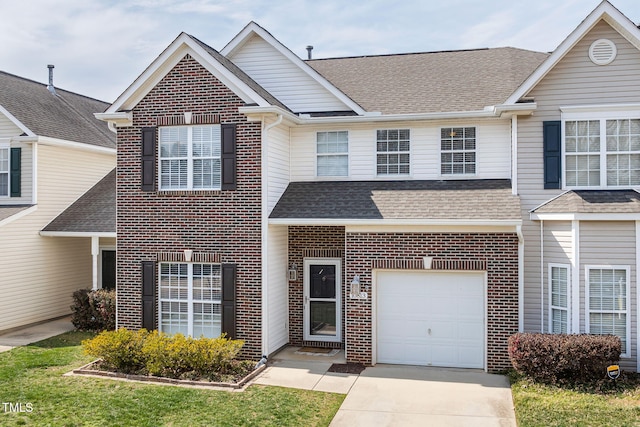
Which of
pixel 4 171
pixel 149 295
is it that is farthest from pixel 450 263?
pixel 4 171

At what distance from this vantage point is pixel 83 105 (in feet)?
74.2

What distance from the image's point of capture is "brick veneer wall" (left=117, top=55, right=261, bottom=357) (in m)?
12.9

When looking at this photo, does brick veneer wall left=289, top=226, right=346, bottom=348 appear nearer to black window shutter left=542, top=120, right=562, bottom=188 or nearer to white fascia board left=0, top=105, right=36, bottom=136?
black window shutter left=542, top=120, right=562, bottom=188

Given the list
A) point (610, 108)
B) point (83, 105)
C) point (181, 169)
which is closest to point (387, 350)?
point (181, 169)

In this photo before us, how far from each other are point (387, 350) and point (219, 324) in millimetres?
4011

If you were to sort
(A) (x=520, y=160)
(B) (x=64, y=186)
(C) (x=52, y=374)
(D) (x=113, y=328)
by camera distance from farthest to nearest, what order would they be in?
(B) (x=64, y=186) → (D) (x=113, y=328) → (A) (x=520, y=160) → (C) (x=52, y=374)

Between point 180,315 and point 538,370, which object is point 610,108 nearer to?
point 538,370

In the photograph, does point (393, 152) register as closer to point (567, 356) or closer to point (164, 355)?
point (567, 356)

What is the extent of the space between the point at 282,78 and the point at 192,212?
464cm

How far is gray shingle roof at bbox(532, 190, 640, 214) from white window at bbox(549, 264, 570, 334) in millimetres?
1244

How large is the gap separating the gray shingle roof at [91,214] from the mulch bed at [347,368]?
8246 mm

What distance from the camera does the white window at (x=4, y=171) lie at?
1739cm

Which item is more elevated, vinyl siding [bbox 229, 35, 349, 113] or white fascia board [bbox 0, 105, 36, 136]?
vinyl siding [bbox 229, 35, 349, 113]

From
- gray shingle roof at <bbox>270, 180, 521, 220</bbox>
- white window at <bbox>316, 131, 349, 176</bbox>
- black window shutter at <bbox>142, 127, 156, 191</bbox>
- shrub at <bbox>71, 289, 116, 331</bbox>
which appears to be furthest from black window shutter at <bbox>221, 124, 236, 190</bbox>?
shrub at <bbox>71, 289, 116, 331</bbox>
